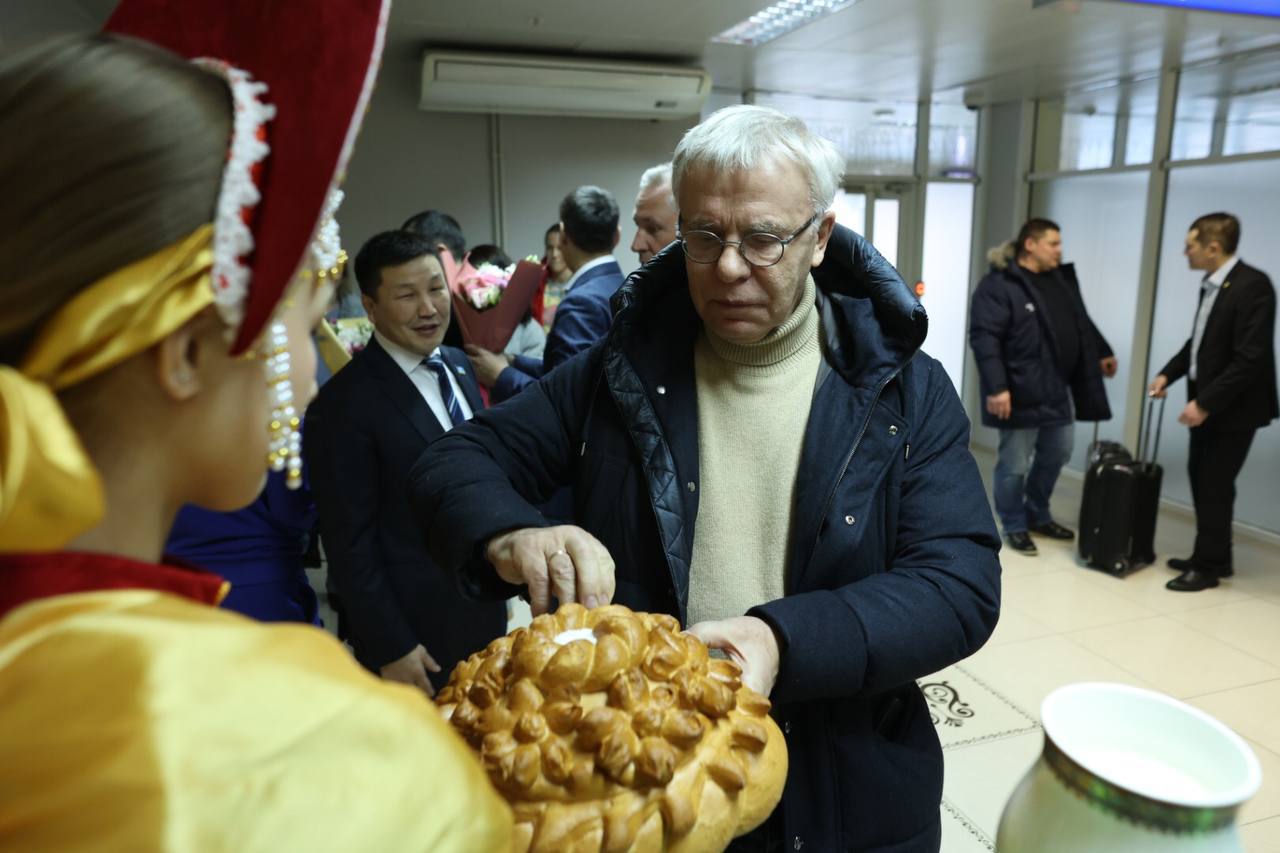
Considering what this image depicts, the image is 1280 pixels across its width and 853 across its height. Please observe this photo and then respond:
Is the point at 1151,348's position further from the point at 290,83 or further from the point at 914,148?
the point at 290,83

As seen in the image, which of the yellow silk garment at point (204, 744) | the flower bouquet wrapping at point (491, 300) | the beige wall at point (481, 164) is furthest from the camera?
the beige wall at point (481, 164)

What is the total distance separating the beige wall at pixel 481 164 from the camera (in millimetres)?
5992

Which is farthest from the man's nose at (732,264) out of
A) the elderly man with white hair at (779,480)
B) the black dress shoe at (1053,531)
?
the black dress shoe at (1053,531)

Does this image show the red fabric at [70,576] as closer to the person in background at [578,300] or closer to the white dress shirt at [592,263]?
the person in background at [578,300]

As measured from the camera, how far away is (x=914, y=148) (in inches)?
299

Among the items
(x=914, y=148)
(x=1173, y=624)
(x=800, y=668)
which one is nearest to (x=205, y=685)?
(x=800, y=668)

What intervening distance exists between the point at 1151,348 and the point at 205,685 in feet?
22.8

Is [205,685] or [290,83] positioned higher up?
[290,83]

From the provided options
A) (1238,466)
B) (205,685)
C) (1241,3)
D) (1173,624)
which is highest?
(1241,3)

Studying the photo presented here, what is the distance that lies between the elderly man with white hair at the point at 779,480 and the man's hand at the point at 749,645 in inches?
0.6

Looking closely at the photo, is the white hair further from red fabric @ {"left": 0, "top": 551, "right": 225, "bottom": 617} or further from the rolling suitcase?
the rolling suitcase

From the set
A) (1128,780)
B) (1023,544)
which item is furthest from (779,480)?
(1023,544)

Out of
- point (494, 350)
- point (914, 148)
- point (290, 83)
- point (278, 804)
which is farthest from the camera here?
point (914, 148)

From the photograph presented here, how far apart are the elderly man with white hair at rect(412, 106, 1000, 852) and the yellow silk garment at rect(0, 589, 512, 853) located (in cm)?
57
